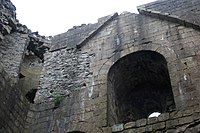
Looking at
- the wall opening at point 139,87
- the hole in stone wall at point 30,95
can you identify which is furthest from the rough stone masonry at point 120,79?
the hole in stone wall at point 30,95

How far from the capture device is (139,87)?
9.43 m

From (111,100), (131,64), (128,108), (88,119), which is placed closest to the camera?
(88,119)

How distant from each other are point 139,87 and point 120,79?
0.76m

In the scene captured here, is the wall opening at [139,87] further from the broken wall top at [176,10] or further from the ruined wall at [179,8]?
the ruined wall at [179,8]

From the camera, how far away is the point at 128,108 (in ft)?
30.7

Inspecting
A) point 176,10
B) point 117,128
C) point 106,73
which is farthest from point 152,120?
point 176,10

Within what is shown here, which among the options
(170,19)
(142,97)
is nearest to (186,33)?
(170,19)

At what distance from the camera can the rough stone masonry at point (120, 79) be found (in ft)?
23.7

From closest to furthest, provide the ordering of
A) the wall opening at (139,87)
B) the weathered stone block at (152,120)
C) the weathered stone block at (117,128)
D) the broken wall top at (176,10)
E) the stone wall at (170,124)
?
the stone wall at (170,124) → the weathered stone block at (152,120) → the weathered stone block at (117,128) → the wall opening at (139,87) → the broken wall top at (176,10)

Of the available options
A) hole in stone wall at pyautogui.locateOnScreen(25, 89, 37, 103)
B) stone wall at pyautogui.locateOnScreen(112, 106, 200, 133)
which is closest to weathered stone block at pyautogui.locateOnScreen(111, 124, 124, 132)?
stone wall at pyautogui.locateOnScreen(112, 106, 200, 133)

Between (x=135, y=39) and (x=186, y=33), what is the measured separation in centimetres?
128

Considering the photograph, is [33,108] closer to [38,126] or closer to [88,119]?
[38,126]

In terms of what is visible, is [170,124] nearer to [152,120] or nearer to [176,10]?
[152,120]

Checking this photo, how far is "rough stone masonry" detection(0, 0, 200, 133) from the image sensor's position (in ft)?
23.7
